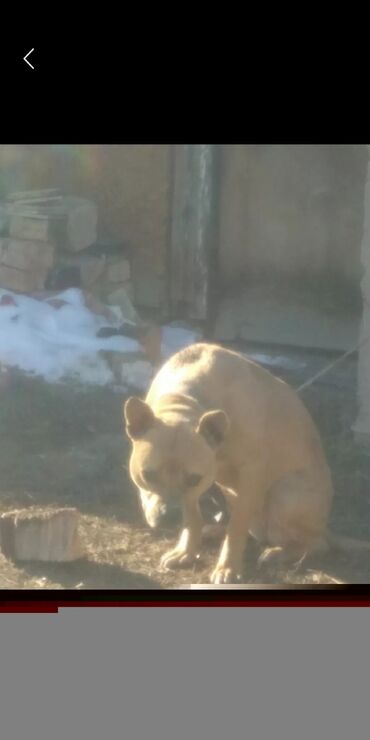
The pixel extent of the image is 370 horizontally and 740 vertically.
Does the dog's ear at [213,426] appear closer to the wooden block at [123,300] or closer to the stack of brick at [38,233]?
the wooden block at [123,300]

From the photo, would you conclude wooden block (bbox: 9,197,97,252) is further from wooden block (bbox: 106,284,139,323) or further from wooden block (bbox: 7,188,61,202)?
wooden block (bbox: 106,284,139,323)

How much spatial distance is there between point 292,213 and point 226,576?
38.2 inches

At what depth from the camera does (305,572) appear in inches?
165

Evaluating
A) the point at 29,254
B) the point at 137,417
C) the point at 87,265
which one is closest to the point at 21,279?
the point at 29,254

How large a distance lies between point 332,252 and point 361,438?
511mm

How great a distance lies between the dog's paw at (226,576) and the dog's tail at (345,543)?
0.26 metres

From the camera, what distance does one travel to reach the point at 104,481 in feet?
13.6

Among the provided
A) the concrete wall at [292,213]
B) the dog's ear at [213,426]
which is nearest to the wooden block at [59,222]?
the concrete wall at [292,213]

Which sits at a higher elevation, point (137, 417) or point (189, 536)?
point (137, 417)

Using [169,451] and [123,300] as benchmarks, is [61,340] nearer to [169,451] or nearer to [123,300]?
[123,300]

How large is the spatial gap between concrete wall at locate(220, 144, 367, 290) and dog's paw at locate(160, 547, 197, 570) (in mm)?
731

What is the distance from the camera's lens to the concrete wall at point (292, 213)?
3969 millimetres
